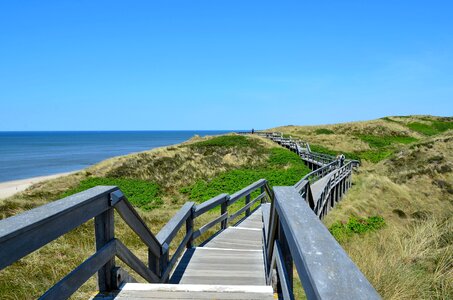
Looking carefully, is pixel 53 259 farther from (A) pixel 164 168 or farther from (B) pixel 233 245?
(A) pixel 164 168

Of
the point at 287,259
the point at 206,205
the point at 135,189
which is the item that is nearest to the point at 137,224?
the point at 287,259

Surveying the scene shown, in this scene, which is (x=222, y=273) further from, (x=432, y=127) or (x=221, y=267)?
(x=432, y=127)

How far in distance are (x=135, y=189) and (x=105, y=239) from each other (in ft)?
69.2

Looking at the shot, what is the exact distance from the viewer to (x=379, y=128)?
190 ft

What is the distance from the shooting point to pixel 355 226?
38.4ft

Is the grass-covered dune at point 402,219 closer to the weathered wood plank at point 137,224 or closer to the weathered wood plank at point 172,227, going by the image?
the weathered wood plank at point 172,227

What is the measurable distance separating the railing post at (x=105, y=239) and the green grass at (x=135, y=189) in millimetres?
17691

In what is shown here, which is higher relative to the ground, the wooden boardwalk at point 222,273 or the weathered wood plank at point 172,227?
the weathered wood plank at point 172,227

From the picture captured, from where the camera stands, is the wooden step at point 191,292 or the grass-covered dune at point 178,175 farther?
the grass-covered dune at point 178,175

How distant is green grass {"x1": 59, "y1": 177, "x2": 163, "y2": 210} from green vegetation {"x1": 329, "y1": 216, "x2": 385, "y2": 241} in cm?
1176

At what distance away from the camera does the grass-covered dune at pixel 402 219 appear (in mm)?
4578

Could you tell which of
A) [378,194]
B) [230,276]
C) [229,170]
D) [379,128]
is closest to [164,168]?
[229,170]

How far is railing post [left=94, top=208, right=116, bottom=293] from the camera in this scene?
2.91 meters

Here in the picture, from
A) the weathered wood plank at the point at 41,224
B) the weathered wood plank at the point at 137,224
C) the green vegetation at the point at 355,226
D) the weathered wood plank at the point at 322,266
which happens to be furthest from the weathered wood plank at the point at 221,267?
the green vegetation at the point at 355,226
